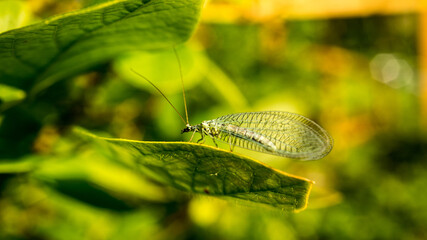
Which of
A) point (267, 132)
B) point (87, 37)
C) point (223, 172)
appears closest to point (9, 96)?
point (87, 37)

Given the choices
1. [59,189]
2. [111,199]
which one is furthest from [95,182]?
[59,189]

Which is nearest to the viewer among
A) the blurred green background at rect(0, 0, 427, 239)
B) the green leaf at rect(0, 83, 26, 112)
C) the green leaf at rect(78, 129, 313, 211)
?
the green leaf at rect(78, 129, 313, 211)

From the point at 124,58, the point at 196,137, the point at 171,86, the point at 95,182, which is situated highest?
the point at 124,58

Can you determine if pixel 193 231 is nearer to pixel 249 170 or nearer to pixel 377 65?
pixel 249 170

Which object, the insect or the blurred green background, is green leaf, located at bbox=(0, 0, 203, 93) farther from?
the insect

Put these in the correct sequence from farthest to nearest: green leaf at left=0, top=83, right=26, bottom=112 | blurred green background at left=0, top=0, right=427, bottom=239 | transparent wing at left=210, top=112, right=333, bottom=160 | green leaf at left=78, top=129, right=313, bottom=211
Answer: transparent wing at left=210, top=112, right=333, bottom=160 < blurred green background at left=0, top=0, right=427, bottom=239 < green leaf at left=0, top=83, right=26, bottom=112 < green leaf at left=78, top=129, right=313, bottom=211

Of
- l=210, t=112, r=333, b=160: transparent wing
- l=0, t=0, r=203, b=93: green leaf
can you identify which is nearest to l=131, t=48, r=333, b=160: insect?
l=210, t=112, r=333, b=160: transparent wing

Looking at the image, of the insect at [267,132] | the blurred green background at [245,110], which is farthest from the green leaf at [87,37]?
the insect at [267,132]
